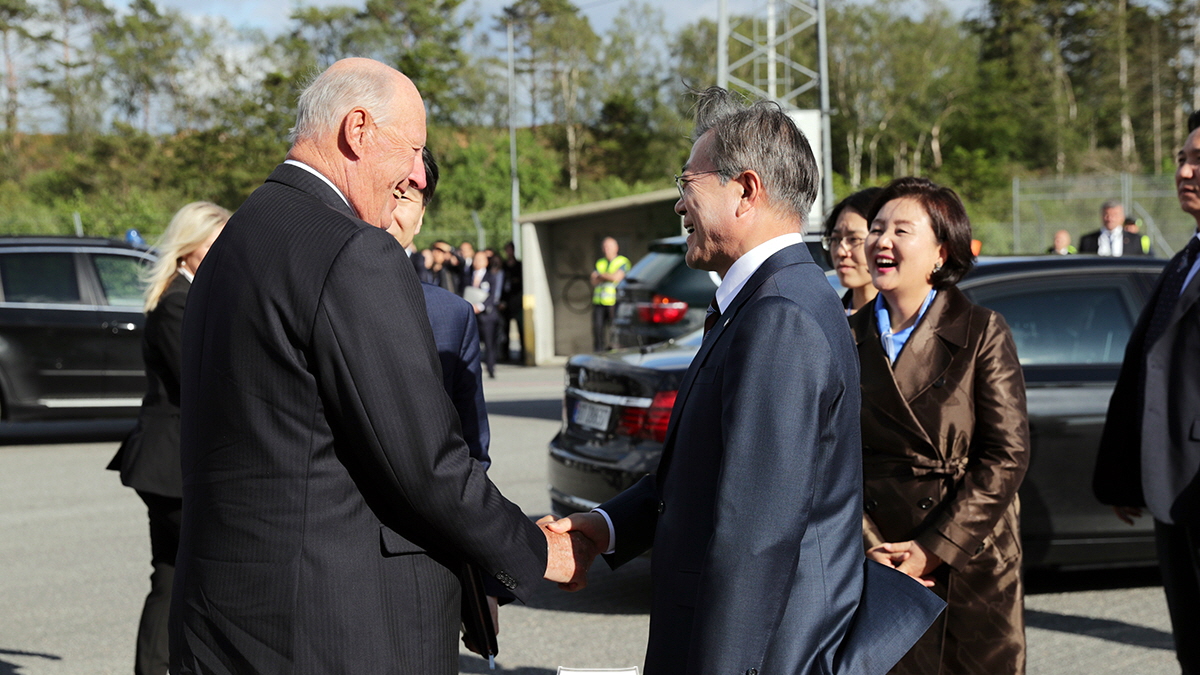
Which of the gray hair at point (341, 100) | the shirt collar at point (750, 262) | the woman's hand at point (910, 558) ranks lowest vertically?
the woman's hand at point (910, 558)

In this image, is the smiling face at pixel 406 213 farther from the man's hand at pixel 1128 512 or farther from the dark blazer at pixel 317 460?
the man's hand at pixel 1128 512

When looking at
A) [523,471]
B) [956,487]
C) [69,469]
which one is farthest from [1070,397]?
[69,469]

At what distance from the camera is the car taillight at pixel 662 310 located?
1162cm

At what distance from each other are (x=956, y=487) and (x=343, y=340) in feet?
6.60

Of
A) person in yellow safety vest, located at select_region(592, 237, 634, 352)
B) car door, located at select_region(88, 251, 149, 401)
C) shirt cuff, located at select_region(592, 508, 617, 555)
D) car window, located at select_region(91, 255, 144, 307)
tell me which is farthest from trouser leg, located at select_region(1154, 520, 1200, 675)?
person in yellow safety vest, located at select_region(592, 237, 634, 352)

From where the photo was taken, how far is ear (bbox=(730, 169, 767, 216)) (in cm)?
220

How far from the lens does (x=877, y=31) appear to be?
6338 centimetres

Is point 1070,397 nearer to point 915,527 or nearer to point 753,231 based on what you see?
point 915,527

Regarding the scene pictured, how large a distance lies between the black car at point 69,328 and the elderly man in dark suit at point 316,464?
9143mm

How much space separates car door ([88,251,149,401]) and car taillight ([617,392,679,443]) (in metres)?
7.19

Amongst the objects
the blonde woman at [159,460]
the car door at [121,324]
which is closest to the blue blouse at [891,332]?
the blonde woman at [159,460]

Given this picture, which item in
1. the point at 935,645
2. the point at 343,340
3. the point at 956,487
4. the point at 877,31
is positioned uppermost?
the point at 877,31

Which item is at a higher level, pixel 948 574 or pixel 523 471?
pixel 948 574

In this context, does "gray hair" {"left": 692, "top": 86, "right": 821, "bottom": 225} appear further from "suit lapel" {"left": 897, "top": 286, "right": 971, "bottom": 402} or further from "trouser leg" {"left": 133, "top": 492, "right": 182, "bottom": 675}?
"trouser leg" {"left": 133, "top": 492, "right": 182, "bottom": 675}
